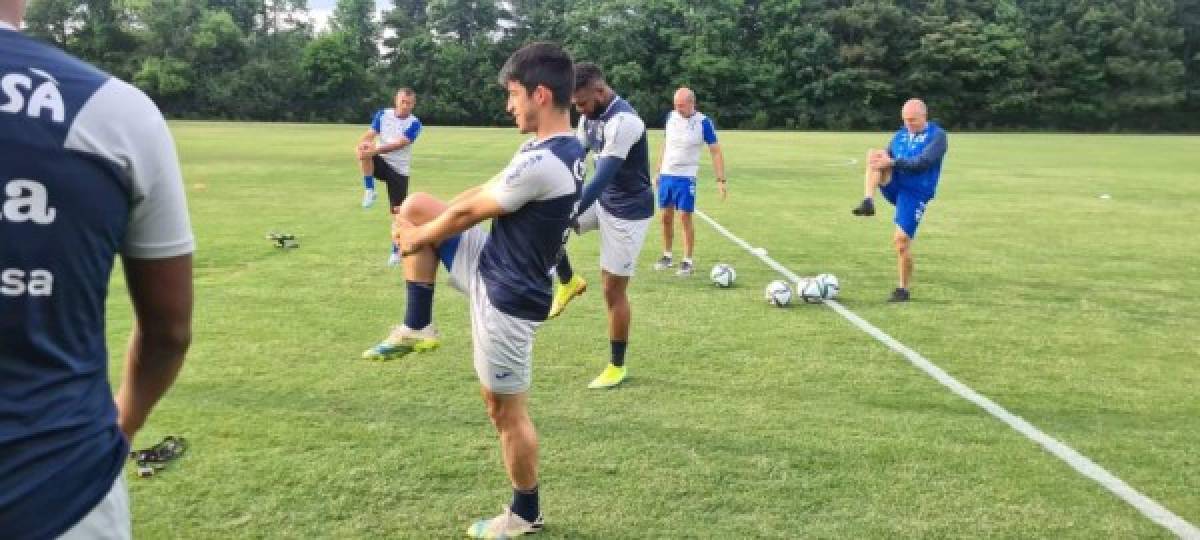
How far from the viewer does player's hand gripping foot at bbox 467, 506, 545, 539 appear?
13.8 ft

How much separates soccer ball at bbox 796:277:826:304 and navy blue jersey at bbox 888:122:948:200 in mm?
1509

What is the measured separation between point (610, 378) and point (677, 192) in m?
5.35

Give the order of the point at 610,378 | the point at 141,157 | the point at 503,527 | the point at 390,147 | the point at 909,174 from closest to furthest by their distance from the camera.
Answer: the point at 141,157, the point at 503,527, the point at 610,378, the point at 909,174, the point at 390,147

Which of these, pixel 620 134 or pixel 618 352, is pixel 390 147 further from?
pixel 620 134

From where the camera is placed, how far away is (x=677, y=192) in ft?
38.0

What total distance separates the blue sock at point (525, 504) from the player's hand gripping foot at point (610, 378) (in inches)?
90.8

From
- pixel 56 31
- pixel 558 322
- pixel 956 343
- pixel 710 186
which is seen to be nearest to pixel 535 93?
pixel 558 322

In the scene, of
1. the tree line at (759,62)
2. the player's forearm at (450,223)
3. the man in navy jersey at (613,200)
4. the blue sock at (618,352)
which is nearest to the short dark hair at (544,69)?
the player's forearm at (450,223)

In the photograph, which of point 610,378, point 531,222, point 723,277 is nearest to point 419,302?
point 531,222

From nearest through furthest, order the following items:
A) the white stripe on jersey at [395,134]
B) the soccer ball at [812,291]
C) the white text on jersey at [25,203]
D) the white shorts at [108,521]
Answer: the white text on jersey at [25,203], the white shorts at [108,521], the soccer ball at [812,291], the white stripe on jersey at [395,134]

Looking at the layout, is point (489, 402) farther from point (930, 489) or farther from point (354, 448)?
point (930, 489)

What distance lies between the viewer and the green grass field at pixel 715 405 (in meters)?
4.51

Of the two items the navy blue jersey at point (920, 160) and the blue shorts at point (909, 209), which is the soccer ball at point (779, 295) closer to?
the blue shorts at point (909, 209)

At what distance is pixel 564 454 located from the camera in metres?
5.26
